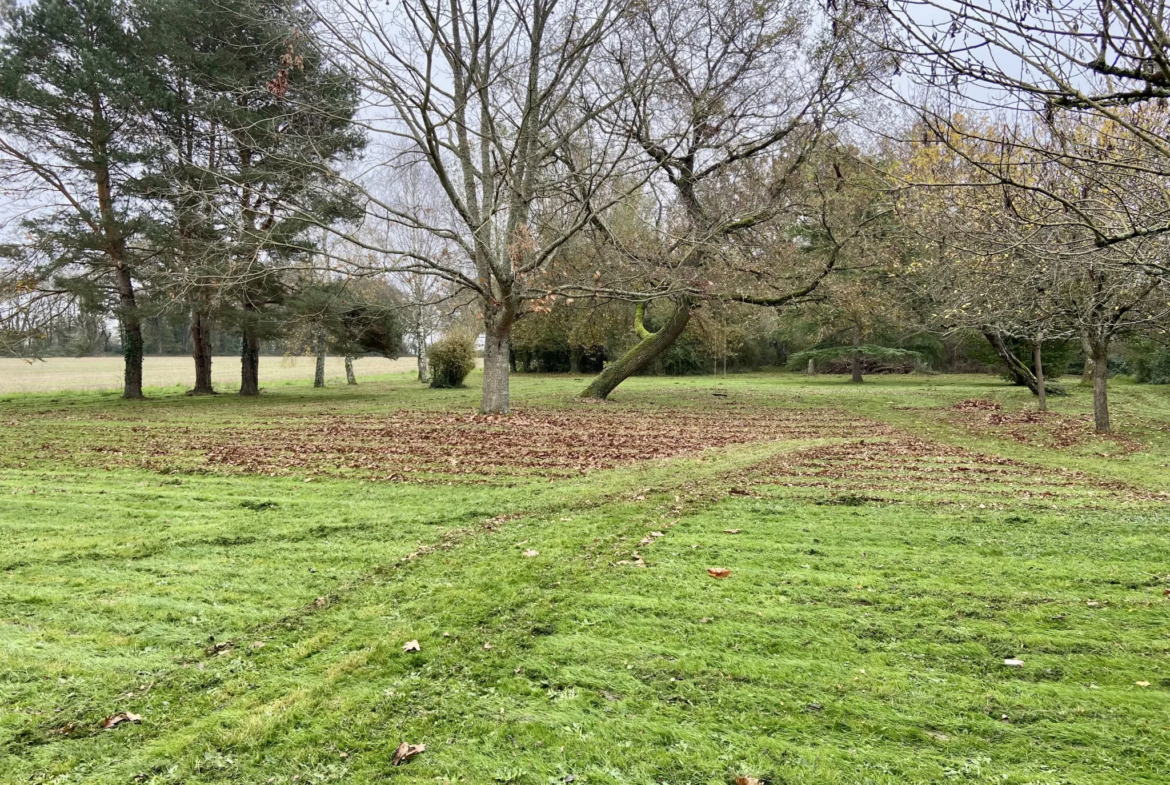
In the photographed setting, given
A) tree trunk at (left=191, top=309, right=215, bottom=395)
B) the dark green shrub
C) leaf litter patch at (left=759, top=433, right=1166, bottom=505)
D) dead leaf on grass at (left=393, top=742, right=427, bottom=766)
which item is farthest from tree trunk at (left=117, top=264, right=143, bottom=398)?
the dark green shrub

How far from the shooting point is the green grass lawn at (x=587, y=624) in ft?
7.48

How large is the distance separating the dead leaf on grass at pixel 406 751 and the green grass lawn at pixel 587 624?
0.03 m

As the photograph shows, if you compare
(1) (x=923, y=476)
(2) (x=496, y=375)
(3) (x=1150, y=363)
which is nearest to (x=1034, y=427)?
(1) (x=923, y=476)

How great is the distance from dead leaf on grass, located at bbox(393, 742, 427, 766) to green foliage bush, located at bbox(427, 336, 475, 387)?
21.6 metres

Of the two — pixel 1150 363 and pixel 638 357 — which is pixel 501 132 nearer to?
pixel 638 357

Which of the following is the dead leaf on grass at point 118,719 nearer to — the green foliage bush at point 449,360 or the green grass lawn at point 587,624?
the green grass lawn at point 587,624

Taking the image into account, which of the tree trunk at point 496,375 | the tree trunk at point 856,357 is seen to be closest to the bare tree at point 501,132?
the tree trunk at point 496,375

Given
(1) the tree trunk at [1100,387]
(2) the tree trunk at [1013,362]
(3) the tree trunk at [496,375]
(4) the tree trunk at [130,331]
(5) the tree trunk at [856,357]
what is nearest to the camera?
(1) the tree trunk at [1100,387]

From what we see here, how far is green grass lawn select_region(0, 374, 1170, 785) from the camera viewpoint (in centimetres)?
228

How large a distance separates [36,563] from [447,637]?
3.20 meters

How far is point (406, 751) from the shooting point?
225 cm

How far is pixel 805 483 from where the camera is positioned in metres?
6.70

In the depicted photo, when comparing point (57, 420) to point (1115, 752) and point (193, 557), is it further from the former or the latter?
point (1115, 752)

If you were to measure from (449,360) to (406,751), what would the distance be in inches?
858
